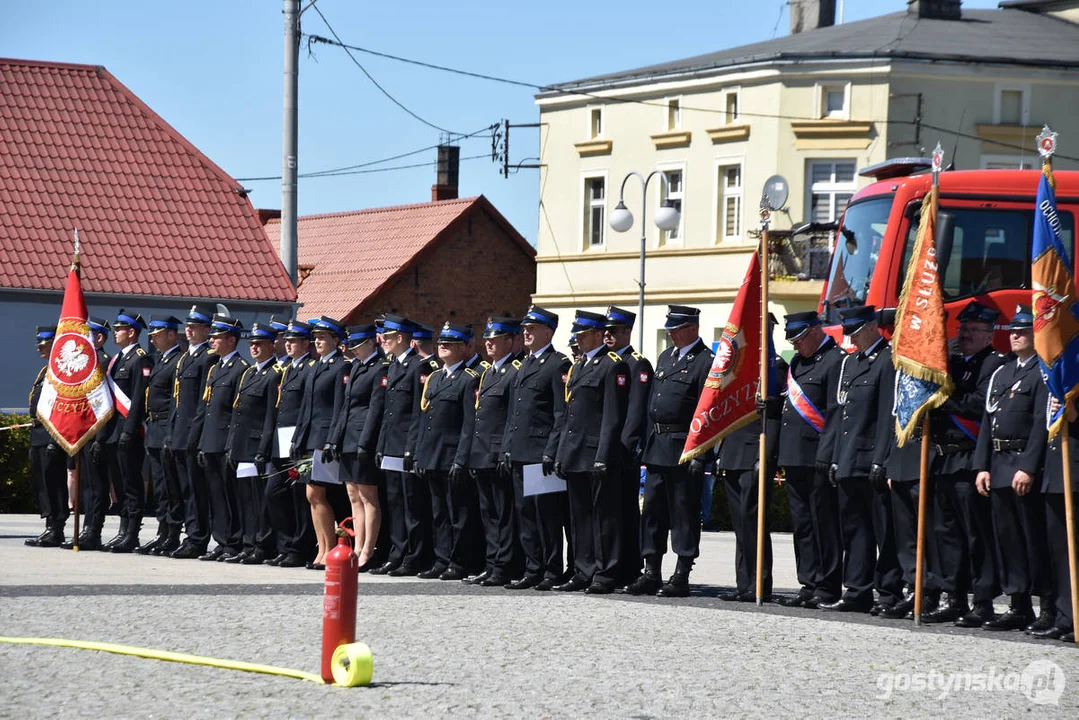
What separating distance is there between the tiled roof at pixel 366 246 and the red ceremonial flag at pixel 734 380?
33.2 metres

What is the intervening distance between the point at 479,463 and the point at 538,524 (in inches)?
29.0

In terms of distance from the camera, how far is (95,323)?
1683 cm

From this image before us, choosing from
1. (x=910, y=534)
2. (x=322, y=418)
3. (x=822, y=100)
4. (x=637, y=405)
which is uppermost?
(x=822, y=100)

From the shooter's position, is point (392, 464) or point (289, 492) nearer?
point (392, 464)

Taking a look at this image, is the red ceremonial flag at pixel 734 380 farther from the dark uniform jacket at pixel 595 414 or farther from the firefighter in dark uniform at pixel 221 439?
the firefighter in dark uniform at pixel 221 439

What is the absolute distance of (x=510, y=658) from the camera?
29.7 ft

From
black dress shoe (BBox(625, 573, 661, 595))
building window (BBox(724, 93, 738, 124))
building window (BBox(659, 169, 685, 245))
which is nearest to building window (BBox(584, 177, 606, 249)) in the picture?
building window (BBox(659, 169, 685, 245))

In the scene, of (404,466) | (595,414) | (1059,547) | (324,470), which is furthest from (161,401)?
(1059,547)

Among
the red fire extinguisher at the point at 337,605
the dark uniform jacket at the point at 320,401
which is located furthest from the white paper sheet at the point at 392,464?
the red fire extinguisher at the point at 337,605

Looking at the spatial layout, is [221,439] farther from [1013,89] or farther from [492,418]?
[1013,89]

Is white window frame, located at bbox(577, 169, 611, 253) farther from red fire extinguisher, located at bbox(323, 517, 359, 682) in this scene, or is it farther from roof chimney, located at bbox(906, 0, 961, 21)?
red fire extinguisher, located at bbox(323, 517, 359, 682)

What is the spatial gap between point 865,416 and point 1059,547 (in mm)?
1681

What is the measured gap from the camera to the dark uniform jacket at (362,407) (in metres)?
14.3

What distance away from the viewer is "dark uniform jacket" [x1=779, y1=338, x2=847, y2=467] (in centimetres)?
1223
